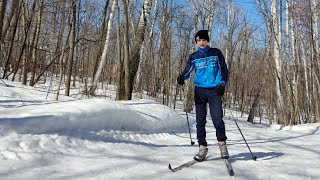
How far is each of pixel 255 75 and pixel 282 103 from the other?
13636 millimetres

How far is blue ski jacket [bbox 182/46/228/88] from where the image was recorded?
4.16 m

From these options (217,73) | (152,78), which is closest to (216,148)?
(217,73)

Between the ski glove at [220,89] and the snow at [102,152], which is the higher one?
the ski glove at [220,89]

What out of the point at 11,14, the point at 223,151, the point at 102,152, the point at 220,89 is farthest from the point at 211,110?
the point at 11,14

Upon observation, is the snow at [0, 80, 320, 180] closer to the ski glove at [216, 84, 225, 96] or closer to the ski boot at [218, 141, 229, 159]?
the ski boot at [218, 141, 229, 159]

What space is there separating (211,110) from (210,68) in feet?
1.85

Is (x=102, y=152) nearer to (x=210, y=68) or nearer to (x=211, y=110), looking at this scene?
(x=211, y=110)

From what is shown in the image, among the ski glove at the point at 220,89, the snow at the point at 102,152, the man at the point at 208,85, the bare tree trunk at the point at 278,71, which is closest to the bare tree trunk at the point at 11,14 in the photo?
the snow at the point at 102,152

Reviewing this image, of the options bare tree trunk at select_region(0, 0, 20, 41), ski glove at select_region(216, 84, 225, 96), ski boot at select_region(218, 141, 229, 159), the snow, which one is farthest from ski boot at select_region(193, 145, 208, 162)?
bare tree trunk at select_region(0, 0, 20, 41)

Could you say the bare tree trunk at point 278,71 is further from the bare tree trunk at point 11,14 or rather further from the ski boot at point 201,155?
the bare tree trunk at point 11,14

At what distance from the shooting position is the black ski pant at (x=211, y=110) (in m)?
4.09

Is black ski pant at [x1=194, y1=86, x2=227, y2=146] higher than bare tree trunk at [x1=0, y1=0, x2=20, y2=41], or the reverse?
bare tree trunk at [x1=0, y1=0, x2=20, y2=41]

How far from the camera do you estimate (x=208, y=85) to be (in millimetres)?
4188

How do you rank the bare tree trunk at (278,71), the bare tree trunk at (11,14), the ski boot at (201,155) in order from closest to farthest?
the ski boot at (201,155)
the bare tree trunk at (11,14)
the bare tree trunk at (278,71)
